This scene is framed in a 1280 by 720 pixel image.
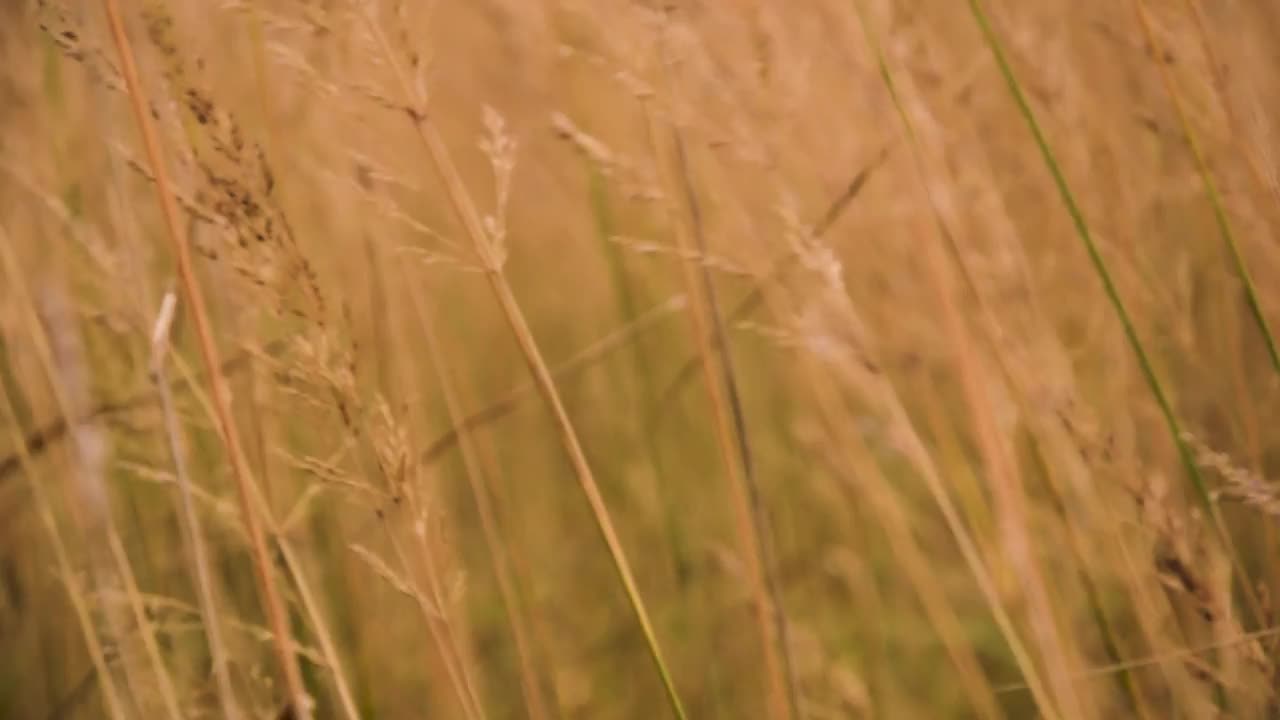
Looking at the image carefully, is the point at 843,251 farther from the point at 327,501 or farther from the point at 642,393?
the point at 327,501

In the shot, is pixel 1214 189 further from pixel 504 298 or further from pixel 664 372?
pixel 664 372

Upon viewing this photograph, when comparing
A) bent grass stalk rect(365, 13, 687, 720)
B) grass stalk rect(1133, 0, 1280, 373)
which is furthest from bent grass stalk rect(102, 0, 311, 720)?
grass stalk rect(1133, 0, 1280, 373)

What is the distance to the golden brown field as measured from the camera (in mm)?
496

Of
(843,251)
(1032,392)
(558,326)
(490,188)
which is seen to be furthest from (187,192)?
(490,188)

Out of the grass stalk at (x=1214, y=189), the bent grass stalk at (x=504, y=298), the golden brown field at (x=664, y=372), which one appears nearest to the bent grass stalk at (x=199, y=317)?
the golden brown field at (x=664, y=372)

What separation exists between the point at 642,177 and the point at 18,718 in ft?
2.48

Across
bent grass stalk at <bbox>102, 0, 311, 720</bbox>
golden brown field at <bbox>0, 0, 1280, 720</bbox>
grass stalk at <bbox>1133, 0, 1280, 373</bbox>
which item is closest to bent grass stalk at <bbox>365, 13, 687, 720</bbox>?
golden brown field at <bbox>0, 0, 1280, 720</bbox>

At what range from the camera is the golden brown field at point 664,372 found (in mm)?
496

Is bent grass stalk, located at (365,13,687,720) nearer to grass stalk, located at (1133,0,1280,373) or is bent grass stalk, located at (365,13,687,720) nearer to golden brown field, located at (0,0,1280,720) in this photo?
golden brown field, located at (0,0,1280,720)

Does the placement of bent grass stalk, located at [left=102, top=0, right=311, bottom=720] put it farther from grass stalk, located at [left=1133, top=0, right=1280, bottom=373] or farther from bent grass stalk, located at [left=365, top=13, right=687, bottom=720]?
grass stalk, located at [left=1133, top=0, right=1280, bottom=373]

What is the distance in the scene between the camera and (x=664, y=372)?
4.14 feet

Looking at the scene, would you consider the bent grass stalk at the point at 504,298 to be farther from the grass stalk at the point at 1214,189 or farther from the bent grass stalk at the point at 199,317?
the grass stalk at the point at 1214,189

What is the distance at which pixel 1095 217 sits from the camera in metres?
0.88

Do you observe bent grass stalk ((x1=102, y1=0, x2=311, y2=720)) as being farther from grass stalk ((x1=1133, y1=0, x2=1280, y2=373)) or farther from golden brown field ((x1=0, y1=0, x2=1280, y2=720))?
grass stalk ((x1=1133, y1=0, x2=1280, y2=373))
